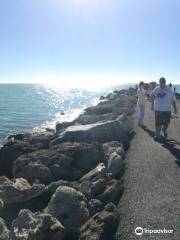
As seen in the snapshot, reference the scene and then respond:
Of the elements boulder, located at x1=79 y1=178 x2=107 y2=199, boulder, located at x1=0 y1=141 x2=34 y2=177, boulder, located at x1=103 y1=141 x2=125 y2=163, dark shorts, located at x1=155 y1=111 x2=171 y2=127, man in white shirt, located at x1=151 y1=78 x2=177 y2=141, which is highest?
man in white shirt, located at x1=151 y1=78 x2=177 y2=141

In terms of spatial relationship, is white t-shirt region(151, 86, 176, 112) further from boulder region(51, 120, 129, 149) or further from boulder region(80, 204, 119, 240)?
boulder region(80, 204, 119, 240)

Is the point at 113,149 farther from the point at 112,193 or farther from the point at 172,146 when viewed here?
the point at 112,193

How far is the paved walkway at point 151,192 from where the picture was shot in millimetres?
7738

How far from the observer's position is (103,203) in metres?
9.22

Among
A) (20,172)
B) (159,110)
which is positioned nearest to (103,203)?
(20,172)

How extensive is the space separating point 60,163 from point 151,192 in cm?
359

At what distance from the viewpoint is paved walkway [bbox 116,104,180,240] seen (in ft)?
25.4

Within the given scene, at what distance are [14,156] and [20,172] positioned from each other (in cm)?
339

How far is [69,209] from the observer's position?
8438 millimetres

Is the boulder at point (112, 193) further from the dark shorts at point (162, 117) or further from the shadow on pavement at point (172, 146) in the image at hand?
the dark shorts at point (162, 117)

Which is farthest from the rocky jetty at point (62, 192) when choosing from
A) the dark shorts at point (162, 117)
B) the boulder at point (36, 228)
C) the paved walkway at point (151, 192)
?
the dark shorts at point (162, 117)

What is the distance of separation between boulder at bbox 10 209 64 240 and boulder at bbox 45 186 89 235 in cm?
58

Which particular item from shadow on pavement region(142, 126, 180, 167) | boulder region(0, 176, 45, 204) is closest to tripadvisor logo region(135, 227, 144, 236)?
boulder region(0, 176, 45, 204)

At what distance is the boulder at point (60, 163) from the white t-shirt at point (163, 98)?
307 centimetres
